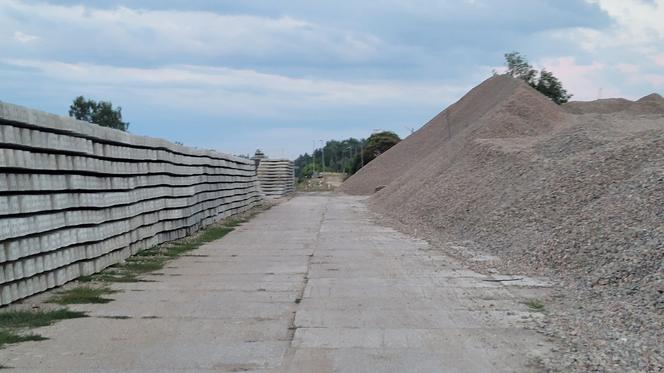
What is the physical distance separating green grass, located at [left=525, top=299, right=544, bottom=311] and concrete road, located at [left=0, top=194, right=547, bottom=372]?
0.11 meters

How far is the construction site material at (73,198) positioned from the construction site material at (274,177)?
32636 millimetres

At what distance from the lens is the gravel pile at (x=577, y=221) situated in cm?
636

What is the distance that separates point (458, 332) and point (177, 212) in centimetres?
981

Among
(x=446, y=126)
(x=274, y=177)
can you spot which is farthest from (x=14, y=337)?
(x=446, y=126)

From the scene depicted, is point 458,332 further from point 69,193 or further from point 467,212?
point 467,212

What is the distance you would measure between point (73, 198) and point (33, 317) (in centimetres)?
259

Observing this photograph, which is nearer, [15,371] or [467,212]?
[15,371]

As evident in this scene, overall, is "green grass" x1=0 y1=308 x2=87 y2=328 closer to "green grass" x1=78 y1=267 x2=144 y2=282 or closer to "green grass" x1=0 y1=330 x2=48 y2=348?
"green grass" x1=0 y1=330 x2=48 y2=348

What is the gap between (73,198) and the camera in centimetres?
906

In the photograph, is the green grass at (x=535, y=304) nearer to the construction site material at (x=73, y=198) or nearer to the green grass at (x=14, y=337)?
the green grass at (x=14, y=337)

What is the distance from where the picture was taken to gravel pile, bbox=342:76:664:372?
20.9 feet

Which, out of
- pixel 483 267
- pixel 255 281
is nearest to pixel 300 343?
pixel 255 281

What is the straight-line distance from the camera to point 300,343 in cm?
613

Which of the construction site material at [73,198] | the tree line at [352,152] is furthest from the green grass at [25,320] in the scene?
the tree line at [352,152]
